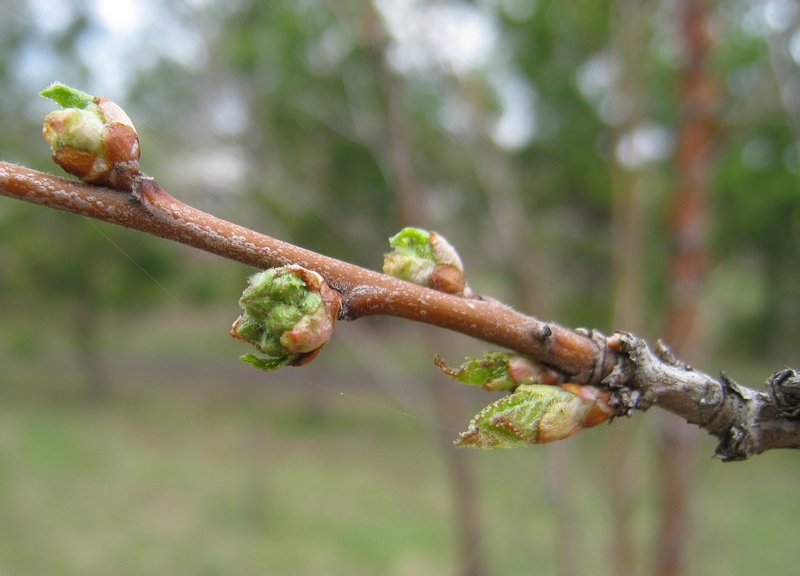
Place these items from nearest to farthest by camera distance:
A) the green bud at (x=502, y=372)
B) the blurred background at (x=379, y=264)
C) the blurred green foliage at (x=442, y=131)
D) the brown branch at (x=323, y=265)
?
the brown branch at (x=323, y=265) < the green bud at (x=502, y=372) < the blurred background at (x=379, y=264) < the blurred green foliage at (x=442, y=131)

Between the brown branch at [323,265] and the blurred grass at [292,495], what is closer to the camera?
the brown branch at [323,265]

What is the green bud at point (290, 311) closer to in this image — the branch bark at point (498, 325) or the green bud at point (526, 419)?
the branch bark at point (498, 325)

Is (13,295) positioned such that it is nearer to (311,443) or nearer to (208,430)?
(208,430)

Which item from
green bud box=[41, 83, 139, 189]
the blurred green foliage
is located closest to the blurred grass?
the blurred green foliage

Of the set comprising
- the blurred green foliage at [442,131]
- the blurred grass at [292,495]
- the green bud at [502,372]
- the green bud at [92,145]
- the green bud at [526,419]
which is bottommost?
the green bud at [526,419]

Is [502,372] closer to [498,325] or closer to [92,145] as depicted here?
[498,325]

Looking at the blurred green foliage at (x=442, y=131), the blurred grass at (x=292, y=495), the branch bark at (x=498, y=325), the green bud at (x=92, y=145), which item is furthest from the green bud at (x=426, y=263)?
the blurred grass at (x=292, y=495)
